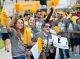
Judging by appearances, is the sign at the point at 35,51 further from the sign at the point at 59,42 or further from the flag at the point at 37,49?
the sign at the point at 59,42

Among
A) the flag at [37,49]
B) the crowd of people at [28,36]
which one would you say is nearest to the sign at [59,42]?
the crowd of people at [28,36]

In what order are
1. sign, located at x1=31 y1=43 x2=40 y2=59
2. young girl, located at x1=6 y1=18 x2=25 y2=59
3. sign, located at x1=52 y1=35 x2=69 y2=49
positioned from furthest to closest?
sign, located at x1=52 y1=35 x2=69 y2=49 → sign, located at x1=31 y1=43 x2=40 y2=59 → young girl, located at x1=6 y1=18 x2=25 y2=59

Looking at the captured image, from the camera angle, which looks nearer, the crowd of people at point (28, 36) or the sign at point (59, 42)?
the crowd of people at point (28, 36)

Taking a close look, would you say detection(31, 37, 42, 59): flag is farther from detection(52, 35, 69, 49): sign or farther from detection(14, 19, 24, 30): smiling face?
detection(52, 35, 69, 49): sign

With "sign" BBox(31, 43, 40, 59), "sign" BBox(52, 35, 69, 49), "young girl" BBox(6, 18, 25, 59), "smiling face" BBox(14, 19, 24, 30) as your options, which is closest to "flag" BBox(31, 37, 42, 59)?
"sign" BBox(31, 43, 40, 59)

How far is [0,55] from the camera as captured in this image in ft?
41.7

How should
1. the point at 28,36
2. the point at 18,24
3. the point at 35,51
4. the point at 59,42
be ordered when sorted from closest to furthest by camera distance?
the point at 18,24
the point at 28,36
the point at 35,51
the point at 59,42

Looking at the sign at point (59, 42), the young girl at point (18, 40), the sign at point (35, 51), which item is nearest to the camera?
the young girl at point (18, 40)

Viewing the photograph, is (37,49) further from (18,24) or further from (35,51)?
(18,24)

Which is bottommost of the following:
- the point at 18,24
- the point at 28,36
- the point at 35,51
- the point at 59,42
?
the point at 59,42

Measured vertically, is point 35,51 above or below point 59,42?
above

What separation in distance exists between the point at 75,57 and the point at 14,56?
182 inches

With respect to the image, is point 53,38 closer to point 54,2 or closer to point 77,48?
point 54,2

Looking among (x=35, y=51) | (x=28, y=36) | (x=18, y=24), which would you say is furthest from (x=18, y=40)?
(x=35, y=51)
